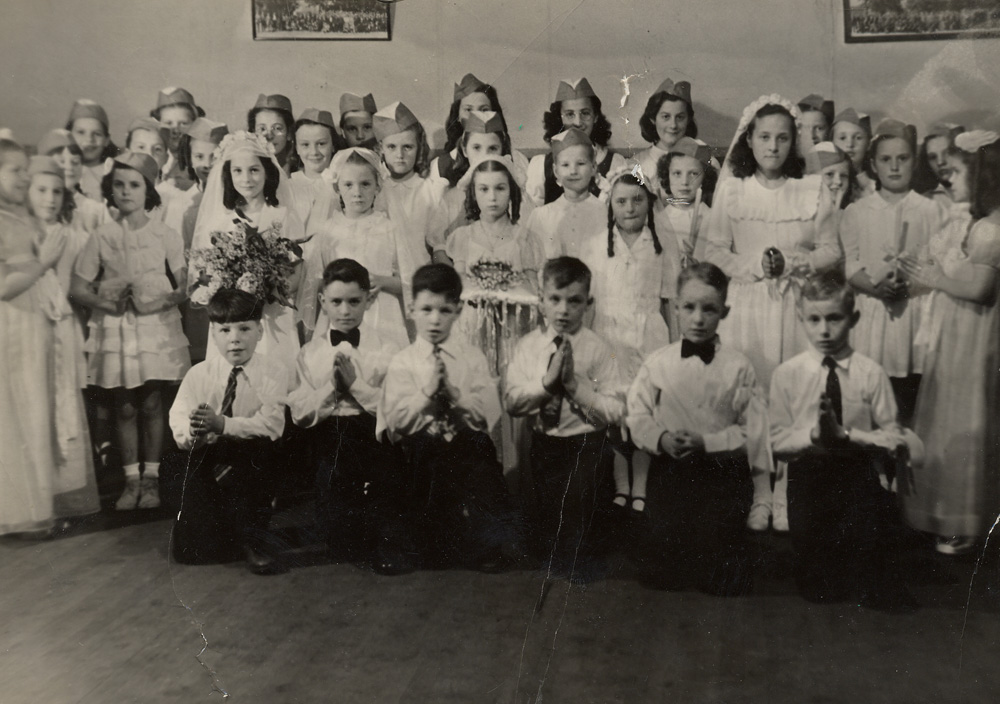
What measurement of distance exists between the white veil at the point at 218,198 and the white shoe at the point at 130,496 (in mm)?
704

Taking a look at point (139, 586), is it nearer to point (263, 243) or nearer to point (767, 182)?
point (263, 243)

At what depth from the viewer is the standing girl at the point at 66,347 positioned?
2.29 m

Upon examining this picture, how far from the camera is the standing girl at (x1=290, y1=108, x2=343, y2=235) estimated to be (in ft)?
7.39

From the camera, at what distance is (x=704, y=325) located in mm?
2219

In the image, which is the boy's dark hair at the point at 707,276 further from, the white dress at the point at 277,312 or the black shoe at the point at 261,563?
the black shoe at the point at 261,563

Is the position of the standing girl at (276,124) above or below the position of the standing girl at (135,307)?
above

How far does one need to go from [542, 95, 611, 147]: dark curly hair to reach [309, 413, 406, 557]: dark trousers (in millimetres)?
959

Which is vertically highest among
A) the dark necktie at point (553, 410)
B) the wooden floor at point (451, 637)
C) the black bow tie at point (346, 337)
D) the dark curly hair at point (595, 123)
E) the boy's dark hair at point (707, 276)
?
the dark curly hair at point (595, 123)

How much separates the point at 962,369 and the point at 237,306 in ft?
6.70

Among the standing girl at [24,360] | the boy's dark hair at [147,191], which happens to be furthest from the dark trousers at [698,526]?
the standing girl at [24,360]

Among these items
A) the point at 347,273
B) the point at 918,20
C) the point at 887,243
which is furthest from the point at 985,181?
the point at 347,273

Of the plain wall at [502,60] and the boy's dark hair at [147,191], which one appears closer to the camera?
the plain wall at [502,60]

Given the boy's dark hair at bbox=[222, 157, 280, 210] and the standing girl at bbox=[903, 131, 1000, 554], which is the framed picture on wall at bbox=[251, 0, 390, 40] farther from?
the standing girl at bbox=[903, 131, 1000, 554]

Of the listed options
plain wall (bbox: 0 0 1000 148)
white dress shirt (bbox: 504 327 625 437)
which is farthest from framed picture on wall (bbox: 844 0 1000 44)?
white dress shirt (bbox: 504 327 625 437)
